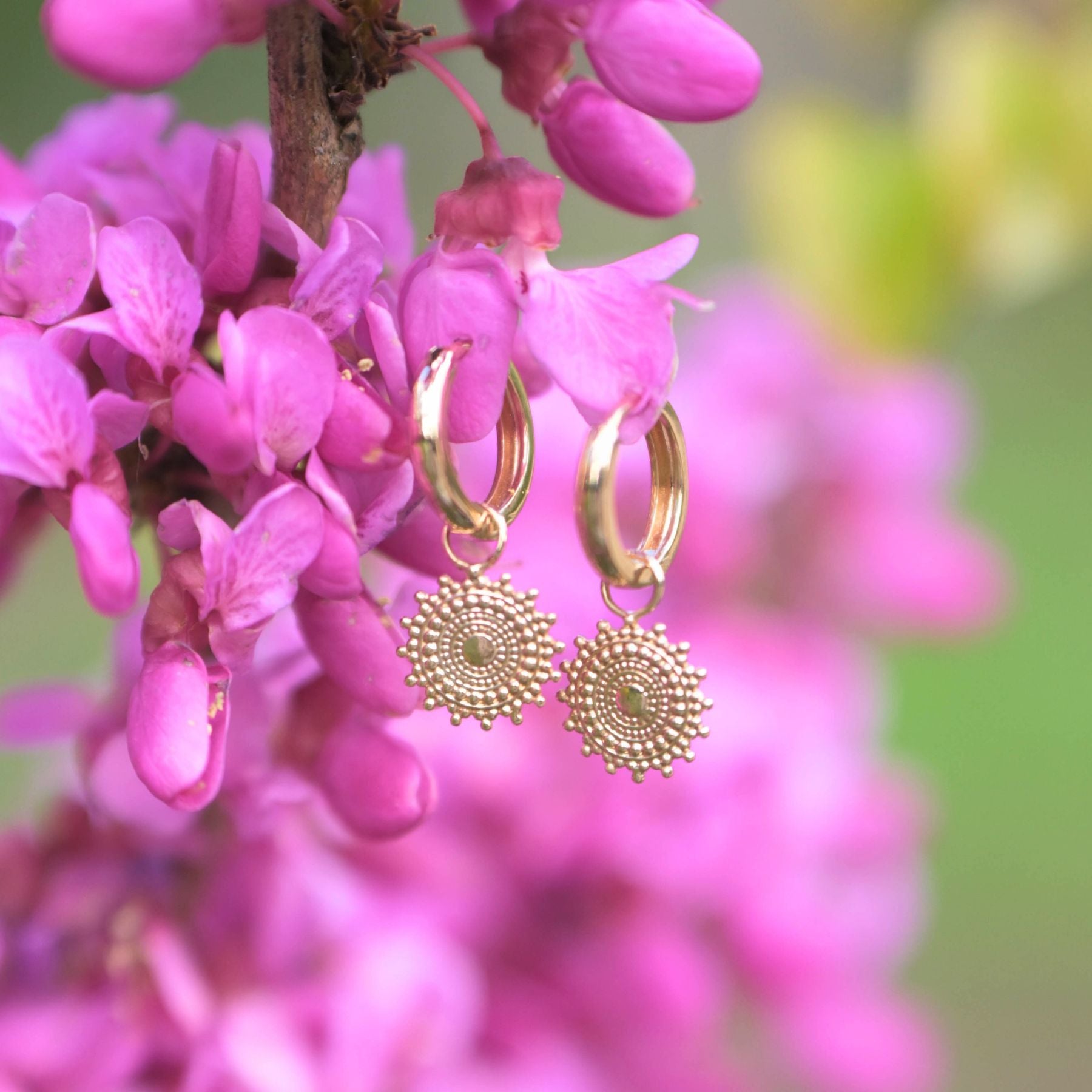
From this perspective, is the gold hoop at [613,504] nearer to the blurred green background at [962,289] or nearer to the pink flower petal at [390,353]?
the pink flower petal at [390,353]

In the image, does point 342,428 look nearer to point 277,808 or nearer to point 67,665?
point 277,808

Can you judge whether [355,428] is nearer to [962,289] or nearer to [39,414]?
[39,414]

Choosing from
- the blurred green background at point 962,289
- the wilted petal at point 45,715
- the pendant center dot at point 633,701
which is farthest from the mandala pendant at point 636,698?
the blurred green background at point 962,289

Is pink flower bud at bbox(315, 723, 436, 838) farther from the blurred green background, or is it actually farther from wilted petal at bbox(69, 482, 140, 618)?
the blurred green background

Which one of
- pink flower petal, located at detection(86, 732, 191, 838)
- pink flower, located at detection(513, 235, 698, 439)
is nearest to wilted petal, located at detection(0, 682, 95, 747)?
pink flower petal, located at detection(86, 732, 191, 838)

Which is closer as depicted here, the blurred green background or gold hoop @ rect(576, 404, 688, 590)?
gold hoop @ rect(576, 404, 688, 590)

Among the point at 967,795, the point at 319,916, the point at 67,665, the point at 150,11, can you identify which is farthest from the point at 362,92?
the point at 967,795
